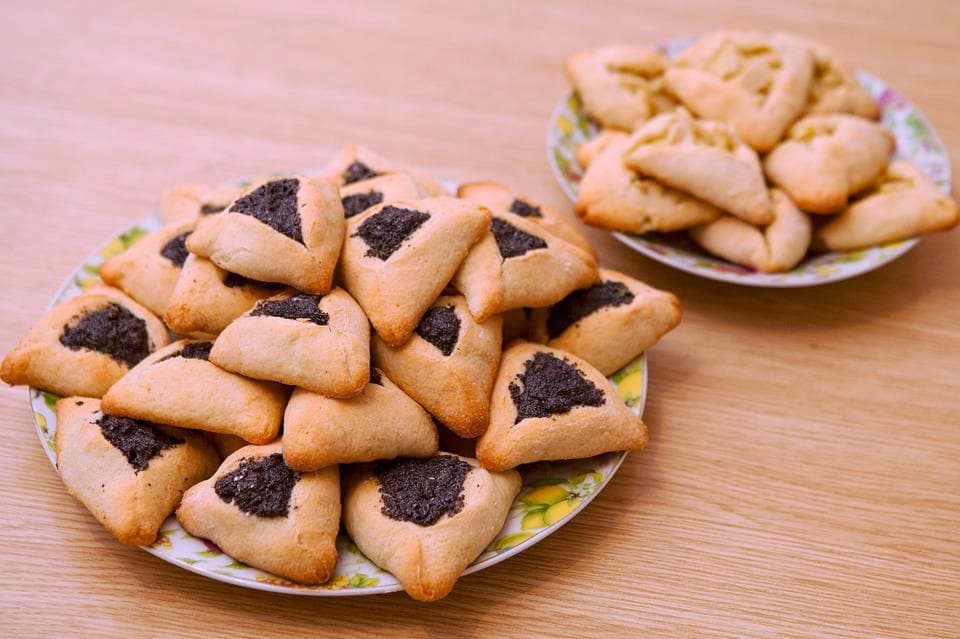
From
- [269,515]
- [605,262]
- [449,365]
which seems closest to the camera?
[269,515]

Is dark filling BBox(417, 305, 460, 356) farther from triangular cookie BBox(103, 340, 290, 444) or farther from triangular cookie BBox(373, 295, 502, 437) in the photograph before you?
triangular cookie BBox(103, 340, 290, 444)

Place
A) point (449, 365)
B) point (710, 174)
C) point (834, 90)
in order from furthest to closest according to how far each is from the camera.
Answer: point (834, 90) → point (710, 174) → point (449, 365)

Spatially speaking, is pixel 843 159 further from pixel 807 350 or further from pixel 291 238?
pixel 291 238

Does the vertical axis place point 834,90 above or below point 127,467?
above

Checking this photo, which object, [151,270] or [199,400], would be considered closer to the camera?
[199,400]

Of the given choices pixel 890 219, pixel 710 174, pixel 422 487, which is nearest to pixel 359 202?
pixel 422 487

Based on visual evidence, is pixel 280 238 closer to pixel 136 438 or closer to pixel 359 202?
pixel 359 202
